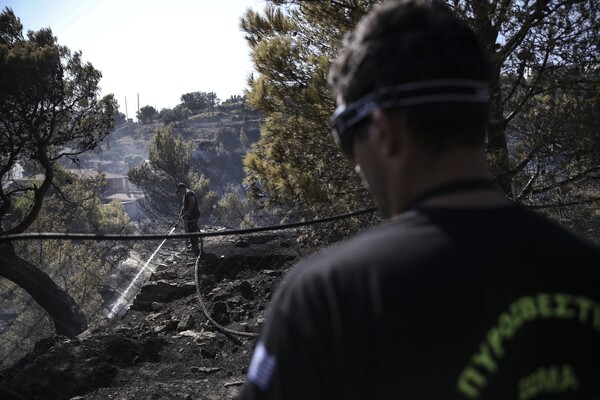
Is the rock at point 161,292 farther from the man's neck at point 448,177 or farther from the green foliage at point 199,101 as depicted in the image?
the green foliage at point 199,101

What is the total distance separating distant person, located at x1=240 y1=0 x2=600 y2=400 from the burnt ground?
3.33m

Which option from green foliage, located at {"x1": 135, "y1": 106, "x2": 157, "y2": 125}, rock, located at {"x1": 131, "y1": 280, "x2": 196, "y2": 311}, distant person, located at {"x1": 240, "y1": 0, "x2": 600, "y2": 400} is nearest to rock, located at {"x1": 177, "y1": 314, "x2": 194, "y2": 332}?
rock, located at {"x1": 131, "y1": 280, "x2": 196, "y2": 311}

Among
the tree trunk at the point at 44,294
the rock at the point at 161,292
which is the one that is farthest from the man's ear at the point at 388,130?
the tree trunk at the point at 44,294

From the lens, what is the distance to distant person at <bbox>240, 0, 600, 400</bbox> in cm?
78

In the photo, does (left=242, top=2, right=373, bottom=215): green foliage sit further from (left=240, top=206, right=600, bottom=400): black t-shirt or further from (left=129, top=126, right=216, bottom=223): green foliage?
(left=129, top=126, right=216, bottom=223): green foliage

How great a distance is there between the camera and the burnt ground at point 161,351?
4.50 meters

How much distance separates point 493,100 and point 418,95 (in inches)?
209

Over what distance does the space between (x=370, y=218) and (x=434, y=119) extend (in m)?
5.70

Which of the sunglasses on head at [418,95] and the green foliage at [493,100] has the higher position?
the green foliage at [493,100]

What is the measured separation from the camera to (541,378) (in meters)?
0.85

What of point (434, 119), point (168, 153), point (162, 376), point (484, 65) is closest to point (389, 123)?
point (434, 119)

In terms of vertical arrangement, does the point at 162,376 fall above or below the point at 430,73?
below

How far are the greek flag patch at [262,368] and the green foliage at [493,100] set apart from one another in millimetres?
5082

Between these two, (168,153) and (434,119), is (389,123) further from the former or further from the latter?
(168,153)
